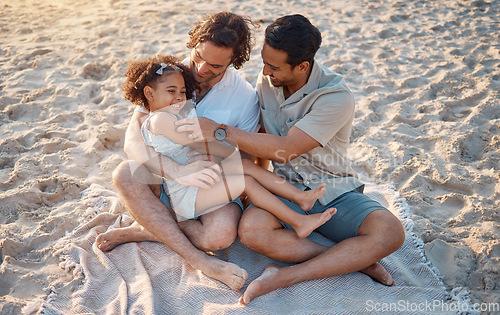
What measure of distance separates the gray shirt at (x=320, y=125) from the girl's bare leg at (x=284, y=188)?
0.11m

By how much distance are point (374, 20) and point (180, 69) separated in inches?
162

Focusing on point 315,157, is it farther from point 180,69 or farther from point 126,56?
point 126,56

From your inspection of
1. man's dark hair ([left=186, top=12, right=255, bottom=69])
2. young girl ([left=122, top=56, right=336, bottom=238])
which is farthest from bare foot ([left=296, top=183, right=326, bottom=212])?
man's dark hair ([left=186, top=12, right=255, bottom=69])

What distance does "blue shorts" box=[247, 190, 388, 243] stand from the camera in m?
2.41

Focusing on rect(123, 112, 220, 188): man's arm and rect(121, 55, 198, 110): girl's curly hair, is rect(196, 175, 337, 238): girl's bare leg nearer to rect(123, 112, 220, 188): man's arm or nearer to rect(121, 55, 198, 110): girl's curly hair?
rect(123, 112, 220, 188): man's arm

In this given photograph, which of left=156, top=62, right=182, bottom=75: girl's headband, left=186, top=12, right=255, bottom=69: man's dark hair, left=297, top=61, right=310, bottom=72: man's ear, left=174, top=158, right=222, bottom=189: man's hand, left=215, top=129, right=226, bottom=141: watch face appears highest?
left=186, top=12, right=255, bottom=69: man's dark hair

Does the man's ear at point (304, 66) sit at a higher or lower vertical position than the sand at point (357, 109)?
higher

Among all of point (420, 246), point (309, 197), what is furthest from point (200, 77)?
point (420, 246)

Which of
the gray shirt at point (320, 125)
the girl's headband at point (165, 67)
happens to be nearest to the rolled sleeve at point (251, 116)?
the gray shirt at point (320, 125)

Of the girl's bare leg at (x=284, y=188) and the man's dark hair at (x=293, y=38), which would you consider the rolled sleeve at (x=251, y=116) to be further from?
the man's dark hair at (x=293, y=38)

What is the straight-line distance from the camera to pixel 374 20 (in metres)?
5.90

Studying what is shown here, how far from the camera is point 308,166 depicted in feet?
8.67

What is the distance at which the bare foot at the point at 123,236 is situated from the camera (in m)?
2.65

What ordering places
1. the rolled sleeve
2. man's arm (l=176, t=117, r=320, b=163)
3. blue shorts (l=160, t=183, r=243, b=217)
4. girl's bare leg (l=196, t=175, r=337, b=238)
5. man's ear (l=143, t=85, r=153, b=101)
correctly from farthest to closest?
1. the rolled sleeve
2. man's ear (l=143, t=85, r=153, b=101)
3. blue shorts (l=160, t=183, r=243, b=217)
4. man's arm (l=176, t=117, r=320, b=163)
5. girl's bare leg (l=196, t=175, r=337, b=238)
